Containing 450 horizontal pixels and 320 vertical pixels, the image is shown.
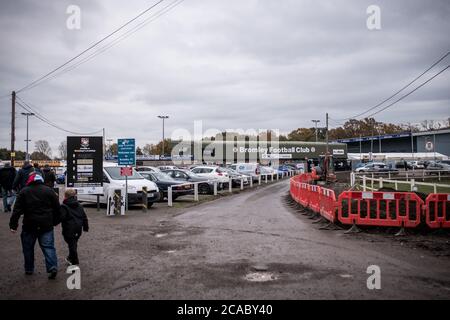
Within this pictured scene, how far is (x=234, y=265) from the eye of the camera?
7.03 m

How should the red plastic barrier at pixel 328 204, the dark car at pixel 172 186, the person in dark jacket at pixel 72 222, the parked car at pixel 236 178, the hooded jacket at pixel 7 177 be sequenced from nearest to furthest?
the person in dark jacket at pixel 72 222 → the red plastic barrier at pixel 328 204 → the hooded jacket at pixel 7 177 → the dark car at pixel 172 186 → the parked car at pixel 236 178

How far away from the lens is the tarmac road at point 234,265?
5.56 metres

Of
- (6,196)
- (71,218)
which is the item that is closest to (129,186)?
(6,196)

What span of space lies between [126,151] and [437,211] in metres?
11.2

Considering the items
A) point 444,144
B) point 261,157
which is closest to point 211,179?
point 261,157

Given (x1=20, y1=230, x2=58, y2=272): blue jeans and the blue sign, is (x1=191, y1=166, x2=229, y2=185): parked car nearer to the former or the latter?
the blue sign

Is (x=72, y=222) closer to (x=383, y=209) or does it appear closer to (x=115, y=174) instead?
(x=383, y=209)

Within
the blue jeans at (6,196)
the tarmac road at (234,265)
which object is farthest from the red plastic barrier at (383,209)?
the blue jeans at (6,196)

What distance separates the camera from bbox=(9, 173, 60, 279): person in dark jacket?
6488mm

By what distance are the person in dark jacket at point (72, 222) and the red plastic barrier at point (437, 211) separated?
841cm

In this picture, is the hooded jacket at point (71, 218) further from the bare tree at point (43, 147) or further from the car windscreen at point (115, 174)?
the bare tree at point (43, 147)

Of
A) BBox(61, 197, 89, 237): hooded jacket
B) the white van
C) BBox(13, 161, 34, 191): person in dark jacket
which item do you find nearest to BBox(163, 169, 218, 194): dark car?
the white van

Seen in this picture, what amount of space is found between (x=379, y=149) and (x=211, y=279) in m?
96.6

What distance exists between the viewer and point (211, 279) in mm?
6168
